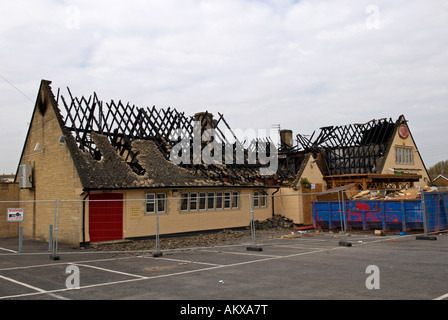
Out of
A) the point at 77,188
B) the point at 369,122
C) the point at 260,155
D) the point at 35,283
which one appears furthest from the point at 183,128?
the point at 369,122

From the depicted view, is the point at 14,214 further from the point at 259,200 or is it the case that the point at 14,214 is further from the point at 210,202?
the point at 259,200

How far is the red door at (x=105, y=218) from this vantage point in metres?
18.4

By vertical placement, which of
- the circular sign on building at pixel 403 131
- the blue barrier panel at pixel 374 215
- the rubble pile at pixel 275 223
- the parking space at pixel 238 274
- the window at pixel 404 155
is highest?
the circular sign on building at pixel 403 131

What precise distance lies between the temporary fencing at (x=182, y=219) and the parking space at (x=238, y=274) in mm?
1652

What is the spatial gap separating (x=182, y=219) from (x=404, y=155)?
29143mm

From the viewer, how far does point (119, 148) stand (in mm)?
22812

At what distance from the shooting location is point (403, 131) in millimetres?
40906

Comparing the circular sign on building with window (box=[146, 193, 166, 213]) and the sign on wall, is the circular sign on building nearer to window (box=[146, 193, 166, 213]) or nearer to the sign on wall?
window (box=[146, 193, 166, 213])

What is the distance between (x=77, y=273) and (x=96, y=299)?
3585 mm

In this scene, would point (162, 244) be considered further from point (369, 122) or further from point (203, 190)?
point (369, 122)

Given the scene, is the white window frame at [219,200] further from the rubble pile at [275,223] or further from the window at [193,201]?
the rubble pile at [275,223]

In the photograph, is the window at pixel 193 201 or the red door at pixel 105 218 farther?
the window at pixel 193 201

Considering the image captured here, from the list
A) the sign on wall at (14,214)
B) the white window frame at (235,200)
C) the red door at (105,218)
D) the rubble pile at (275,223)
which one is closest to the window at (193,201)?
the white window frame at (235,200)

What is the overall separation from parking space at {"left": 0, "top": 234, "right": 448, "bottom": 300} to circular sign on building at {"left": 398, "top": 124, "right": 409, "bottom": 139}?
88.0 feet
